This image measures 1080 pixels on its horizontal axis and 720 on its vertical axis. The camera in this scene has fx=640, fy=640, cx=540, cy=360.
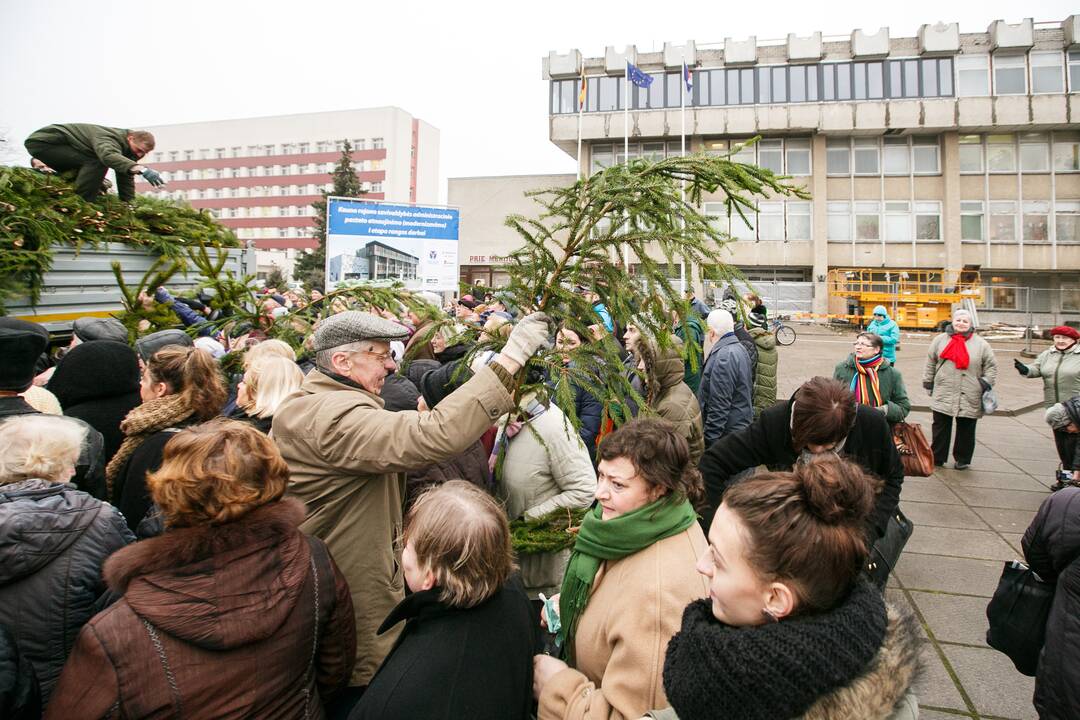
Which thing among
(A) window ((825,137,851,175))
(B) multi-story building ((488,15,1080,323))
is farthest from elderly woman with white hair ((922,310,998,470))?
(A) window ((825,137,851,175))

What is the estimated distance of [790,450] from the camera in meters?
3.57

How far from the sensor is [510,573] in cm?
190

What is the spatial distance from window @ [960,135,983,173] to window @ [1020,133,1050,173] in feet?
6.90

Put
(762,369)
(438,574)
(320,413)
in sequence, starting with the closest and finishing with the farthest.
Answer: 1. (438,574)
2. (320,413)
3. (762,369)

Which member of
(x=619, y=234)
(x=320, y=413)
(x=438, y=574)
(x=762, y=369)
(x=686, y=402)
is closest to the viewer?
(x=438, y=574)

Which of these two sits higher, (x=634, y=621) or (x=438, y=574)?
(x=438, y=574)

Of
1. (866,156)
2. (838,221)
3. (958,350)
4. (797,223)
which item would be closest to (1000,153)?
(866,156)

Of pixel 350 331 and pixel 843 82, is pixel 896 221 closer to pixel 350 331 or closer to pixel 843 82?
pixel 843 82

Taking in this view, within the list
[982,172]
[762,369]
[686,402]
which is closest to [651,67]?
[982,172]

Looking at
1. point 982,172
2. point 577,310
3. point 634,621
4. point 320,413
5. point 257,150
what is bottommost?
point 634,621

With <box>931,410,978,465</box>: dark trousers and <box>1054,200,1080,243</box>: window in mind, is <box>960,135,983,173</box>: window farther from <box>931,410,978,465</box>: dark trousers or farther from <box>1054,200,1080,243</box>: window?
<box>931,410,978,465</box>: dark trousers

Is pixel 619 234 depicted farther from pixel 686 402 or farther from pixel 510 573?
pixel 686 402

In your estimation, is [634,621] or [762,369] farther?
[762,369]

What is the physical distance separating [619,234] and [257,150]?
8619 centimetres
